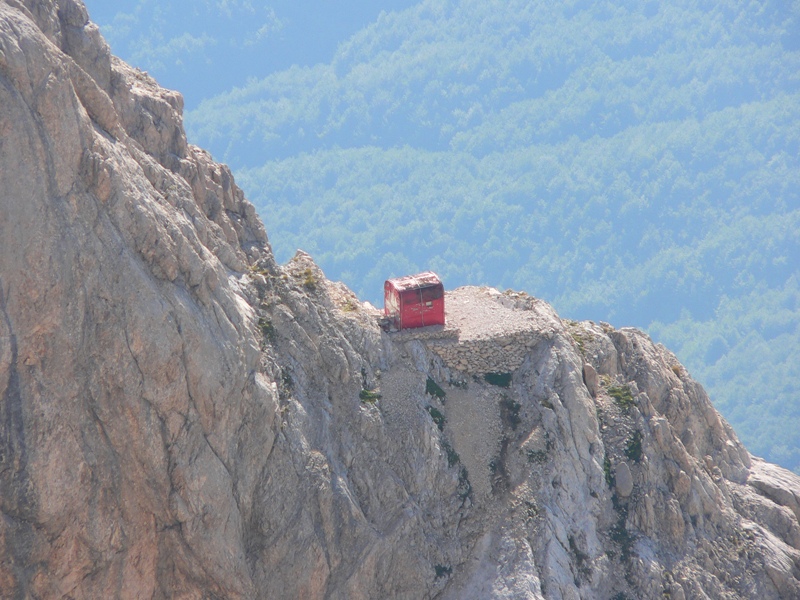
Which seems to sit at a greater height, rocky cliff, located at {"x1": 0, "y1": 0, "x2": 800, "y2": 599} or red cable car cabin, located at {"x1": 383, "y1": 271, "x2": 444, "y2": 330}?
red cable car cabin, located at {"x1": 383, "y1": 271, "x2": 444, "y2": 330}

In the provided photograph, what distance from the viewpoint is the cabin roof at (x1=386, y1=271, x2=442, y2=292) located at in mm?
60219

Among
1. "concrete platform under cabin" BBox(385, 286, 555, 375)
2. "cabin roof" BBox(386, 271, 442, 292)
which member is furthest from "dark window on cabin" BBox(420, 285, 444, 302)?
"concrete platform under cabin" BBox(385, 286, 555, 375)

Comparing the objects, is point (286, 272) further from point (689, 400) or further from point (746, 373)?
point (746, 373)

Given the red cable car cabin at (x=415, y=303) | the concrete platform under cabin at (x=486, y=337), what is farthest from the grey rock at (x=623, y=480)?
the red cable car cabin at (x=415, y=303)

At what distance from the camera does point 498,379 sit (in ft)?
200

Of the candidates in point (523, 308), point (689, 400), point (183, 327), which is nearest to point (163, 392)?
point (183, 327)

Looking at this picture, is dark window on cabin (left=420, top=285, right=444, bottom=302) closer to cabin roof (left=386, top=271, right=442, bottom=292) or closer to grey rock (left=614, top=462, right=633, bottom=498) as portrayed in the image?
cabin roof (left=386, top=271, right=442, bottom=292)

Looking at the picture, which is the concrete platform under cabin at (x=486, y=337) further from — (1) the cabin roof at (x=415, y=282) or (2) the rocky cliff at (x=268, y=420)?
(1) the cabin roof at (x=415, y=282)

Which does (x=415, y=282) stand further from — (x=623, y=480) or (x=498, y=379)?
(x=623, y=480)

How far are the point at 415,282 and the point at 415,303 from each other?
55.5 inches

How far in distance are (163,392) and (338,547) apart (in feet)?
38.6

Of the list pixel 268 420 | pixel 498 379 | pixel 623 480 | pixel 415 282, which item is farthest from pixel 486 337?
pixel 268 420

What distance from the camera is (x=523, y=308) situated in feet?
214

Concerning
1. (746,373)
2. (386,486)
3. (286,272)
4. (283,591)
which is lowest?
(283,591)
